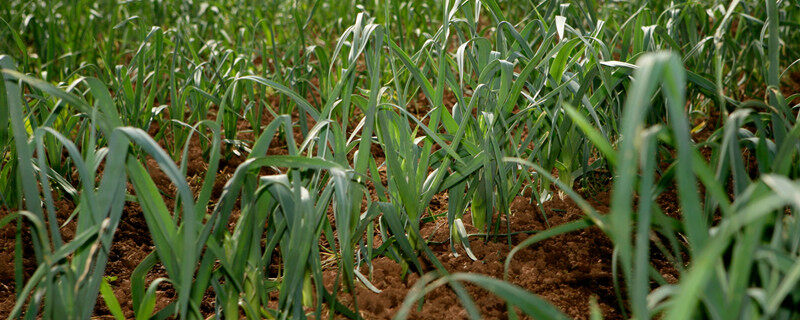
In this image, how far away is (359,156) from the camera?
3.57ft

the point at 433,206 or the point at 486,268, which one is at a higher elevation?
the point at 486,268

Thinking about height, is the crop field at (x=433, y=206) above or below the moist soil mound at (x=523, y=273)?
above

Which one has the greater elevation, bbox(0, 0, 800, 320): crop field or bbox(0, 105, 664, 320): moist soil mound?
bbox(0, 0, 800, 320): crop field

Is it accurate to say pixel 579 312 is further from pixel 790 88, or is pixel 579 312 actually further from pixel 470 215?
pixel 790 88

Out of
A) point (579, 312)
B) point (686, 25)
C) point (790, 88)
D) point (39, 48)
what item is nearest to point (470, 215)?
point (579, 312)

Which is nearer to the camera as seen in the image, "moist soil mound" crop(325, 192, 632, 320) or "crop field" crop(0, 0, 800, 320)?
"crop field" crop(0, 0, 800, 320)

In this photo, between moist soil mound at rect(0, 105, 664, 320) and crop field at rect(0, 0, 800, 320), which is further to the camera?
moist soil mound at rect(0, 105, 664, 320)

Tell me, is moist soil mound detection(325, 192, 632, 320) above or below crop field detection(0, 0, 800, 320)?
below

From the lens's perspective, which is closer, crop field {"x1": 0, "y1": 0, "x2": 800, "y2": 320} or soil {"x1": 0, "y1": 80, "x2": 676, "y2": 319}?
crop field {"x1": 0, "y1": 0, "x2": 800, "y2": 320}

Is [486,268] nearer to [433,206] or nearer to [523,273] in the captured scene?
[523,273]

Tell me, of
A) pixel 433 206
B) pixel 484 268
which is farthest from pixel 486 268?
pixel 433 206

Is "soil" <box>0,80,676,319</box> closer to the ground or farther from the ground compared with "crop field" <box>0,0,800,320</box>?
closer to the ground

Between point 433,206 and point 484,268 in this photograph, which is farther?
point 433,206

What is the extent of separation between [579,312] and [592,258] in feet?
0.60
